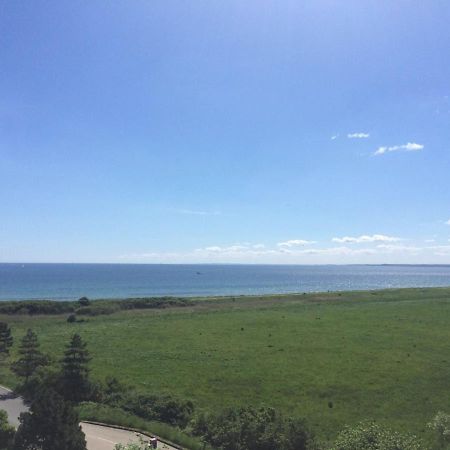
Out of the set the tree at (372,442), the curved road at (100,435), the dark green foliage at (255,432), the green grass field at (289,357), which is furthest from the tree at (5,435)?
the tree at (372,442)

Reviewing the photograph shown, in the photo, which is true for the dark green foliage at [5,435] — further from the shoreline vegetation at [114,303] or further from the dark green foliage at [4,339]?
the shoreline vegetation at [114,303]

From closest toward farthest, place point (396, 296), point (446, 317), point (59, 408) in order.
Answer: point (59, 408), point (446, 317), point (396, 296)

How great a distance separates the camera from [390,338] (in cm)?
5669

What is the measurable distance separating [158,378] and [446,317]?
5625 cm

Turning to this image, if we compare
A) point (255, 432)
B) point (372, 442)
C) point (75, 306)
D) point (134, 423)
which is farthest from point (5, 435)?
point (75, 306)

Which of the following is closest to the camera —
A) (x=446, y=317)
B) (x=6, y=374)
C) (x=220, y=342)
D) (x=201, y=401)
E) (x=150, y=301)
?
(x=201, y=401)

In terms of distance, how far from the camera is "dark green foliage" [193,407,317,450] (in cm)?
2233

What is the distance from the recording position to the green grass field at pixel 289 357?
107 feet

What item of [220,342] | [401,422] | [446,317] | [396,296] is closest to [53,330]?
[220,342]

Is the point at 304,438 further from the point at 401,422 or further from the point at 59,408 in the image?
the point at 59,408

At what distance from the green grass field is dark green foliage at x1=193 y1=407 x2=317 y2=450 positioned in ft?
15.7

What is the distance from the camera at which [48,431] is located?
18.2m

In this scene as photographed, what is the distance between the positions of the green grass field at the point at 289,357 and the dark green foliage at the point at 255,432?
4.79 m

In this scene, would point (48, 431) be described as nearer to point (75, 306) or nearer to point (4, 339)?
point (4, 339)
